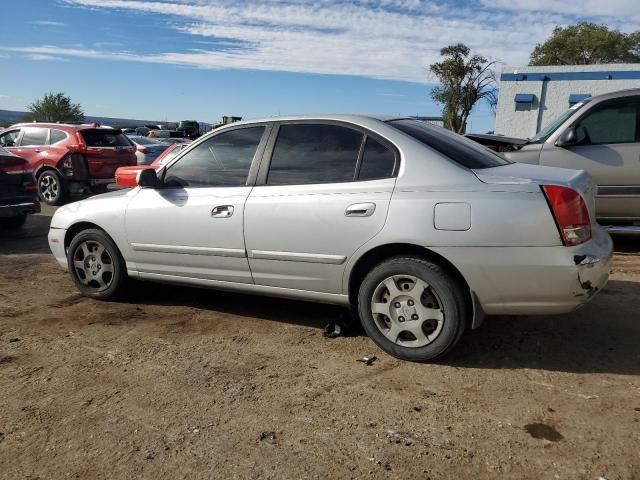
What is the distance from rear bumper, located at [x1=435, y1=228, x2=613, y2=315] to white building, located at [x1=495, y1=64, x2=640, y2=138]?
22.9m

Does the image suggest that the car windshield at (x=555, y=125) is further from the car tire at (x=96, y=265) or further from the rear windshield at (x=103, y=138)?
the rear windshield at (x=103, y=138)

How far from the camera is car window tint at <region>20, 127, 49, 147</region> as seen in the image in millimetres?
12189

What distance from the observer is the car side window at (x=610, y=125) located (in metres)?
6.59

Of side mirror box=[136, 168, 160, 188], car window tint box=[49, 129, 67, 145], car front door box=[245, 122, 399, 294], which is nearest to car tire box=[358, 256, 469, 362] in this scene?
car front door box=[245, 122, 399, 294]

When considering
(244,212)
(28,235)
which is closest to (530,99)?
(28,235)

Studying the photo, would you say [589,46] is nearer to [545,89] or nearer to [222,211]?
[545,89]

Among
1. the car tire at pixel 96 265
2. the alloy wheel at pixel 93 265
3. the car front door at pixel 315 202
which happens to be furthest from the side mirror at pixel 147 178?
the car front door at pixel 315 202

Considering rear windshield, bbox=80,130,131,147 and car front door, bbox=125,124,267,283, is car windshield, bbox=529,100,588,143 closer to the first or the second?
car front door, bbox=125,124,267,283

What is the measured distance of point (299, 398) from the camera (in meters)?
3.29

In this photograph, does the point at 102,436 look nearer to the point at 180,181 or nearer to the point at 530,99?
the point at 180,181

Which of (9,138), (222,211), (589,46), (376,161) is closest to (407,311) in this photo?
(376,161)

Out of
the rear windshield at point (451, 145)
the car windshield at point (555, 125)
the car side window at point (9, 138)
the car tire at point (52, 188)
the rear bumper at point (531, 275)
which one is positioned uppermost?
the car windshield at point (555, 125)

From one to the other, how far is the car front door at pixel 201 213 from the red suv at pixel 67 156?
7869 mm

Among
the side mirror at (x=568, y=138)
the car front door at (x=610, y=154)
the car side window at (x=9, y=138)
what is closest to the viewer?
the car front door at (x=610, y=154)
